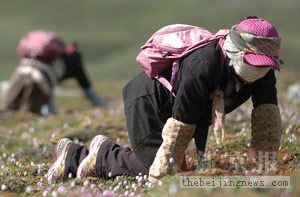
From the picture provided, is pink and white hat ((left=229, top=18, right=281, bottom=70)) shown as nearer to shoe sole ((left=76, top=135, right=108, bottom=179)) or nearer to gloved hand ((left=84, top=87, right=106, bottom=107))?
shoe sole ((left=76, top=135, right=108, bottom=179))

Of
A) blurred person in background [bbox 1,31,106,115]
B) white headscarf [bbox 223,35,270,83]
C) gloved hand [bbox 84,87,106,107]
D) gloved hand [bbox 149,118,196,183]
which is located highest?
white headscarf [bbox 223,35,270,83]

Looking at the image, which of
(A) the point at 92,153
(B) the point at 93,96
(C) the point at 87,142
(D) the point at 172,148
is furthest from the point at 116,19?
(D) the point at 172,148

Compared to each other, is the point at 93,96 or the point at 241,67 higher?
the point at 241,67

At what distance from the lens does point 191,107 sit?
8500 millimetres

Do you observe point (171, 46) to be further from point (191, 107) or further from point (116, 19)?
point (116, 19)

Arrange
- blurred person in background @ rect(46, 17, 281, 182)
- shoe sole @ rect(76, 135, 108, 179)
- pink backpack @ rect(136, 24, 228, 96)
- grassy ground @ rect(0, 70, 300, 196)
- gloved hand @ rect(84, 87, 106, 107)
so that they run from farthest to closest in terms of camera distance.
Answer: gloved hand @ rect(84, 87, 106, 107), shoe sole @ rect(76, 135, 108, 179), pink backpack @ rect(136, 24, 228, 96), blurred person in background @ rect(46, 17, 281, 182), grassy ground @ rect(0, 70, 300, 196)

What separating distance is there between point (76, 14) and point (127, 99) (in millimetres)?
103286

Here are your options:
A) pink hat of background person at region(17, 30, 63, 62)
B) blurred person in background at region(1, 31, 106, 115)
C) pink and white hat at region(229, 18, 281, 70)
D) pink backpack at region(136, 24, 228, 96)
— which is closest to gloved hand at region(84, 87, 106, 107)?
blurred person in background at region(1, 31, 106, 115)

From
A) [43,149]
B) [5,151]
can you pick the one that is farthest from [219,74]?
[5,151]

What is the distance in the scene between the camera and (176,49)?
29.8 feet

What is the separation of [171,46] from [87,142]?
6.03 m

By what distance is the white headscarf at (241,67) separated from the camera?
27.8 feet

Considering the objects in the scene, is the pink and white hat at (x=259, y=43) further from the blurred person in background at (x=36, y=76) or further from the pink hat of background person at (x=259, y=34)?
the blurred person in background at (x=36, y=76)

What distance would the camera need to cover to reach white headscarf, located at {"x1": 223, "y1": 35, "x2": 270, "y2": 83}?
848 cm
